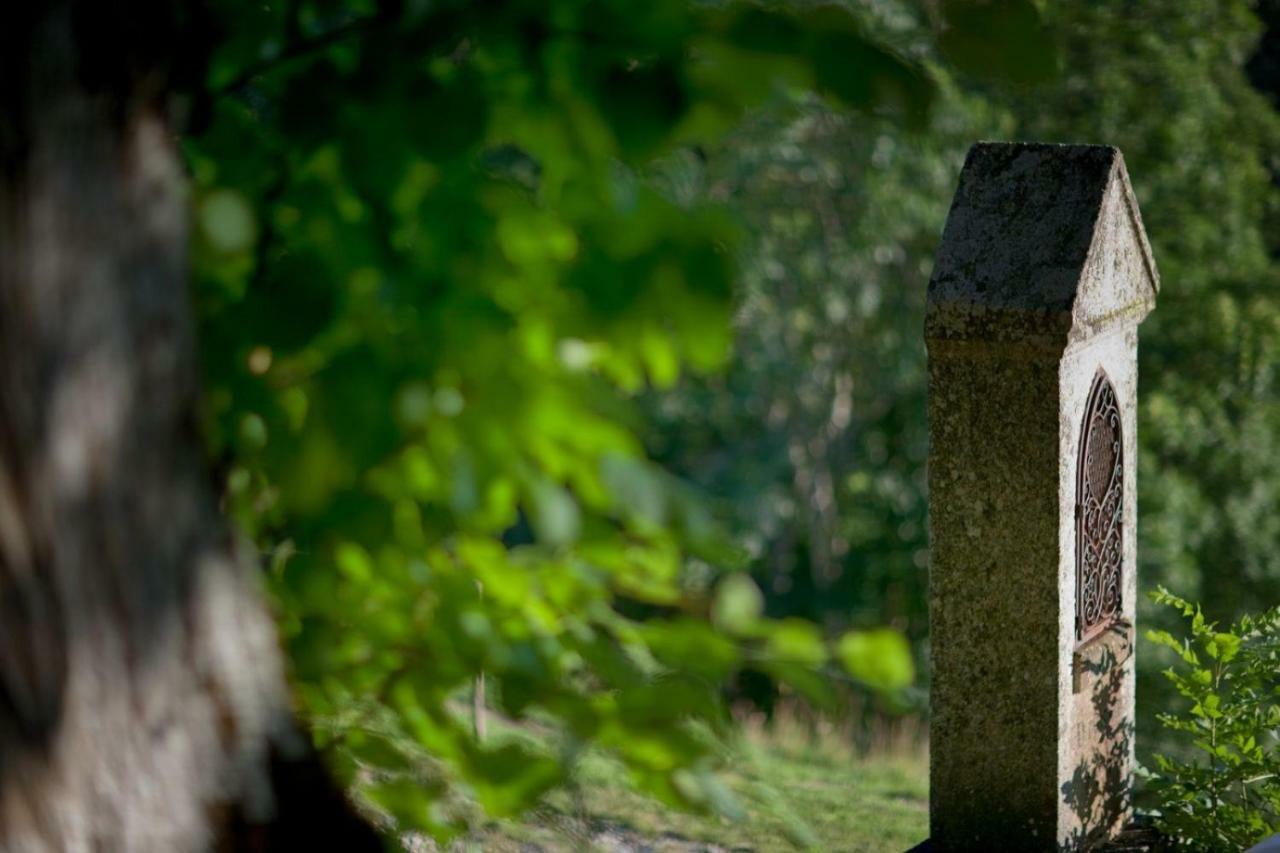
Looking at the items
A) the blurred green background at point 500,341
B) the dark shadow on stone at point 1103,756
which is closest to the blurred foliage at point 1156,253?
the dark shadow on stone at point 1103,756

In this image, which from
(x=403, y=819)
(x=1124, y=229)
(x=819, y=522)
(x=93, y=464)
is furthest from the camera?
(x=819, y=522)

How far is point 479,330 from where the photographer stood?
4.85 ft

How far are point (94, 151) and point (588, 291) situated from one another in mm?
494

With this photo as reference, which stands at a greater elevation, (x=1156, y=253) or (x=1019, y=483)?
(x=1019, y=483)

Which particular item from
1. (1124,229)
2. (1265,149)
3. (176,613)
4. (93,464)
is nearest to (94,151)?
(93,464)

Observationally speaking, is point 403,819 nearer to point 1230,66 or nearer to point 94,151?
point 94,151

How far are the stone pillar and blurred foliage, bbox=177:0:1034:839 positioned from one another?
2.80 meters

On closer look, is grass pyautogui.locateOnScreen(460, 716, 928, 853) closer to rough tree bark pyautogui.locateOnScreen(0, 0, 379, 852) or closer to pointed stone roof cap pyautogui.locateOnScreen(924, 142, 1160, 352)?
pointed stone roof cap pyautogui.locateOnScreen(924, 142, 1160, 352)

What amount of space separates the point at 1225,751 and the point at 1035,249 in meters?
1.77

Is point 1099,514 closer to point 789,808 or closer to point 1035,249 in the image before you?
point 1035,249

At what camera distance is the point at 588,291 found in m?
1.43

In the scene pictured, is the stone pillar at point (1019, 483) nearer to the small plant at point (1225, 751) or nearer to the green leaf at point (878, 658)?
the small plant at point (1225, 751)

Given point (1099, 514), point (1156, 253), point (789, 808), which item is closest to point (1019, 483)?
point (1099, 514)

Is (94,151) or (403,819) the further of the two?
(403,819)
